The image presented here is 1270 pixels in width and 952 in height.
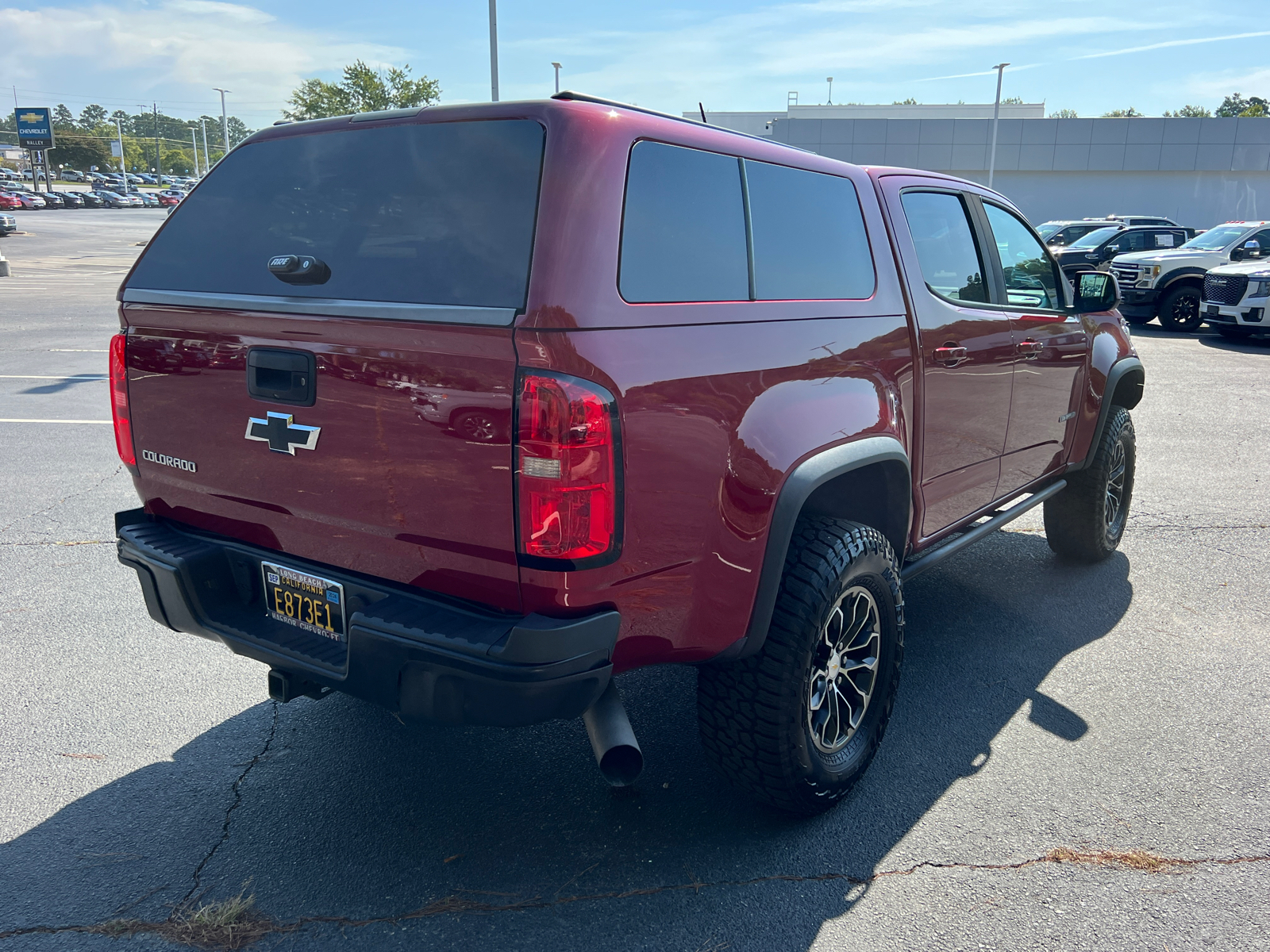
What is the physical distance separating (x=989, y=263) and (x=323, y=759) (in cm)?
322

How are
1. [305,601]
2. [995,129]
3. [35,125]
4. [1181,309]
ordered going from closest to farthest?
1. [305,601]
2. [1181,309]
3. [995,129]
4. [35,125]

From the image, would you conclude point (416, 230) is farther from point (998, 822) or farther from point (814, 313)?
point (998, 822)

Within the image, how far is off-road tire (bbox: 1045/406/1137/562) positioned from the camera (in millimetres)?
4922

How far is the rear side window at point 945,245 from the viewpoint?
350 centimetres

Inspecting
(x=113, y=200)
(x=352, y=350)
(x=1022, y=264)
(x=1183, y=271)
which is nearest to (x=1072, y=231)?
(x=1183, y=271)

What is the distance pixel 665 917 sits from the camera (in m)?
2.42

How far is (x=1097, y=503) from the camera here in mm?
4934

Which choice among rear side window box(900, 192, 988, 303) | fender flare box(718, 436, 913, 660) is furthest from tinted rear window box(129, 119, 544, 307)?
rear side window box(900, 192, 988, 303)

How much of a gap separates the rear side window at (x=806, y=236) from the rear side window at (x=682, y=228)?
91mm

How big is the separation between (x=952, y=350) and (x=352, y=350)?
2178 millimetres

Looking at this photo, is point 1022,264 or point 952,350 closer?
point 952,350

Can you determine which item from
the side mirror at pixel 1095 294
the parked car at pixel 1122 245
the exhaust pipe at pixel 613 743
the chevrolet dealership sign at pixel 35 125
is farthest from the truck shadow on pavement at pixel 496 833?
the chevrolet dealership sign at pixel 35 125

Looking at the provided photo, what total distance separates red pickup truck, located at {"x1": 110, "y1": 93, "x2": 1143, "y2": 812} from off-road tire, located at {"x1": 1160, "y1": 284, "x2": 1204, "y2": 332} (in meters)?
16.1

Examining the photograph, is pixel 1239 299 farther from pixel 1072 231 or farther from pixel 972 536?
pixel 972 536
